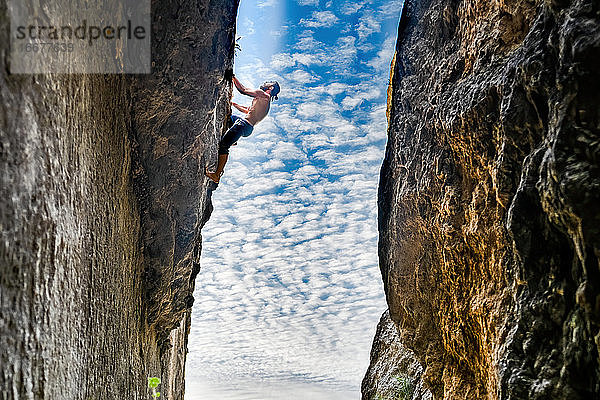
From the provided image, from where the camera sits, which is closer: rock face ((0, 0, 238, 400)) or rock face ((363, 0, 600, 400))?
rock face ((0, 0, 238, 400))

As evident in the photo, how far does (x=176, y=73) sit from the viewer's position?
4961mm

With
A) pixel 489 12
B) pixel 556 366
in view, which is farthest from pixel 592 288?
pixel 489 12

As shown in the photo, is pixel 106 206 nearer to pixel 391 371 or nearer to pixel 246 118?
pixel 246 118

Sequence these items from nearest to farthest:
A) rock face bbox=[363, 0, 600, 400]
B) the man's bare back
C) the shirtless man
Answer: rock face bbox=[363, 0, 600, 400] → the shirtless man → the man's bare back

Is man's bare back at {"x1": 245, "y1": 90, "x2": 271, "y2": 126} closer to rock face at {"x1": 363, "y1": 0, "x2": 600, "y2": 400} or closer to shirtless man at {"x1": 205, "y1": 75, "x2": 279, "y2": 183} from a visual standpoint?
shirtless man at {"x1": 205, "y1": 75, "x2": 279, "y2": 183}

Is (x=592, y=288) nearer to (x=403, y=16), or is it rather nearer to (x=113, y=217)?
(x=113, y=217)

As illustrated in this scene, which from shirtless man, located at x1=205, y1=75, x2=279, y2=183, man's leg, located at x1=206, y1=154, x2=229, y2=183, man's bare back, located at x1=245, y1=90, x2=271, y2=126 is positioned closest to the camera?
man's leg, located at x1=206, y1=154, x2=229, y2=183

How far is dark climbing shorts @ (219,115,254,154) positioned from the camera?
6938 millimetres

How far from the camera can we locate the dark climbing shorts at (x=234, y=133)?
6938 mm

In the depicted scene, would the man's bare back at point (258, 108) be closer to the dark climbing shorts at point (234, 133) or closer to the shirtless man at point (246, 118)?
the shirtless man at point (246, 118)

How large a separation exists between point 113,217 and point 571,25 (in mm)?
3489

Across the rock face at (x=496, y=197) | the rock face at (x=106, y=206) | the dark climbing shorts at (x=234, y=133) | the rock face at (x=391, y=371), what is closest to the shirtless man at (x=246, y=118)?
the dark climbing shorts at (x=234, y=133)

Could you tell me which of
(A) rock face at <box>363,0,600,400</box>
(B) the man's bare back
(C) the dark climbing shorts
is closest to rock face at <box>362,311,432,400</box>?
(A) rock face at <box>363,0,600,400</box>

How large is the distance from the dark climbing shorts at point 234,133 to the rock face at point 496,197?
213cm
